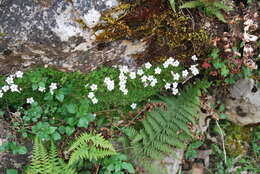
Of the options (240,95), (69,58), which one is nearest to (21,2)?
(69,58)

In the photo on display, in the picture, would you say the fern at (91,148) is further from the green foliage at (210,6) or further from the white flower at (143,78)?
the green foliage at (210,6)

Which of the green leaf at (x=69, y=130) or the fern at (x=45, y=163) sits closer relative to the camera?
the fern at (x=45, y=163)

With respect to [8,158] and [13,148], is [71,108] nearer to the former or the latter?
[13,148]

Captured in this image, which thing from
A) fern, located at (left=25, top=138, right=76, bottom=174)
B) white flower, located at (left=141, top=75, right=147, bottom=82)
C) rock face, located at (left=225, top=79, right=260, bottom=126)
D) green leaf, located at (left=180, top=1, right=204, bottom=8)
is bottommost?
fern, located at (left=25, top=138, right=76, bottom=174)

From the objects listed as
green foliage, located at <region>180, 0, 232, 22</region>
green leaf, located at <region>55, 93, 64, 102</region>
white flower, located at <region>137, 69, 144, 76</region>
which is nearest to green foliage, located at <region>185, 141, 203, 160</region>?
white flower, located at <region>137, 69, 144, 76</region>

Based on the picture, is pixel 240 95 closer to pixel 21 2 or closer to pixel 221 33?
pixel 221 33

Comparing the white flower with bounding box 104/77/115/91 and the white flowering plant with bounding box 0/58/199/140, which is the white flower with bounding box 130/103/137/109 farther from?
the white flower with bounding box 104/77/115/91

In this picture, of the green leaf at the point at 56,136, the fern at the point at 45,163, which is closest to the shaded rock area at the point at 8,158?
the fern at the point at 45,163
